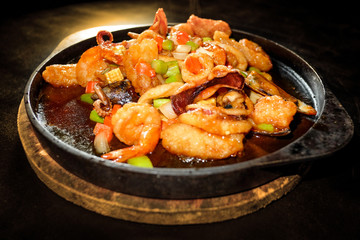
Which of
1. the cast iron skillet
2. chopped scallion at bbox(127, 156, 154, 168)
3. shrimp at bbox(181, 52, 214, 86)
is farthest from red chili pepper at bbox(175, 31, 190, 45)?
the cast iron skillet

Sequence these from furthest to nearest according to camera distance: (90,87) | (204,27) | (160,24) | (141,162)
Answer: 1. (204,27)
2. (160,24)
3. (90,87)
4. (141,162)

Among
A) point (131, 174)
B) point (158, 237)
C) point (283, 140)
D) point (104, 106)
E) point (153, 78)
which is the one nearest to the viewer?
point (131, 174)

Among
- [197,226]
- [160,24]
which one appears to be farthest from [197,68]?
[197,226]

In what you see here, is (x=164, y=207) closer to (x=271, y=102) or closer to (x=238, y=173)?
(x=238, y=173)

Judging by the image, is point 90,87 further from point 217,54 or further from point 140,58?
point 217,54

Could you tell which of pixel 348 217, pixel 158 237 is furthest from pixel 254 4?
pixel 158 237
